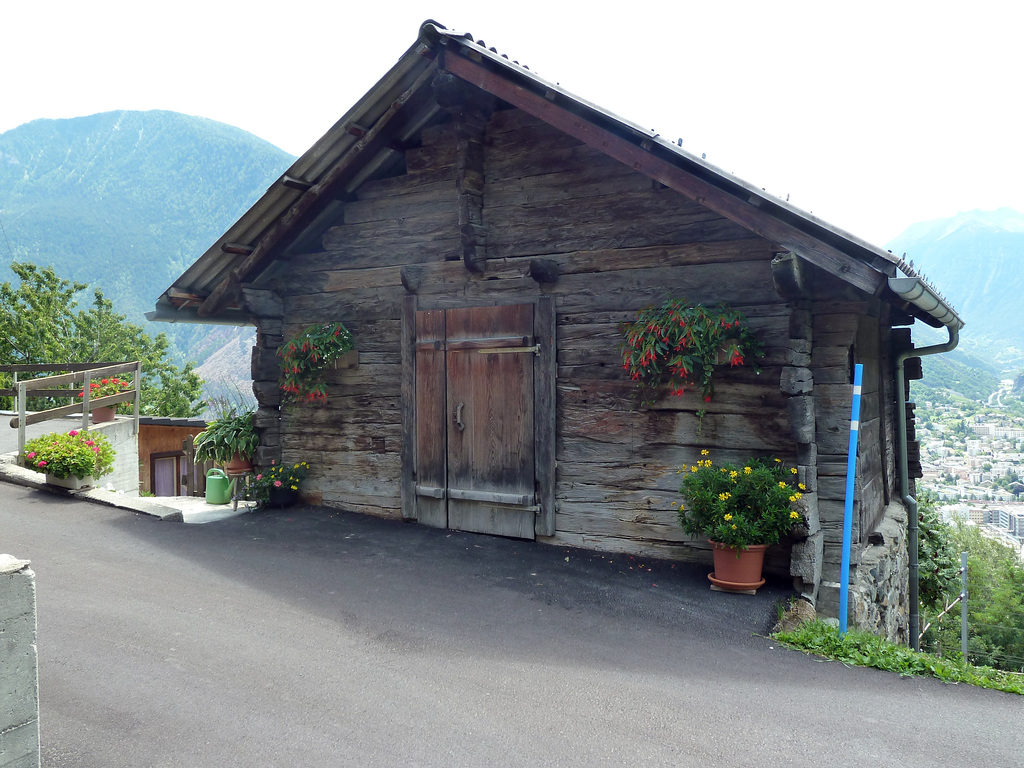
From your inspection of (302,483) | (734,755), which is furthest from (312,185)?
(734,755)

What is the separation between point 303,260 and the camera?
8320 mm

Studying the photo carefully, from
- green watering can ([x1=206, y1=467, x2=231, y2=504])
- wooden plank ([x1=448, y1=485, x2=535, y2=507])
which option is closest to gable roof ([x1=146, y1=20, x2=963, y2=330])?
green watering can ([x1=206, y1=467, x2=231, y2=504])

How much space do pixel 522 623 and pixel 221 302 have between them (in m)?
5.42

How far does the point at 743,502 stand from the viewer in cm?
556

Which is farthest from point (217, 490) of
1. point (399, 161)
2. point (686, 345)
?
point (686, 345)

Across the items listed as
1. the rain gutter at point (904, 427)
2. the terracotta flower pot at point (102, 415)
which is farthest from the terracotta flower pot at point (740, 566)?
the terracotta flower pot at point (102, 415)

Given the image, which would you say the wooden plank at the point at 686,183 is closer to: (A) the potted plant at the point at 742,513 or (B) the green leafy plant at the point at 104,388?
(A) the potted plant at the point at 742,513

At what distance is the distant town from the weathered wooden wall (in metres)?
30.6

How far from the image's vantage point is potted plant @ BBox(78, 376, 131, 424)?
12.6m

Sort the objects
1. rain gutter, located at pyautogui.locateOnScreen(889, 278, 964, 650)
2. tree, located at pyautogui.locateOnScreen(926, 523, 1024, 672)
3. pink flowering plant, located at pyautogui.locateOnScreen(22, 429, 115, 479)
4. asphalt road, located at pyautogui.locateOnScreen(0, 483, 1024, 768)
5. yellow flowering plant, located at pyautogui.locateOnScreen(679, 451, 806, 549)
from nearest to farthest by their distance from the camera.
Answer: asphalt road, located at pyautogui.locateOnScreen(0, 483, 1024, 768) → yellow flowering plant, located at pyautogui.locateOnScreen(679, 451, 806, 549) → rain gutter, located at pyautogui.locateOnScreen(889, 278, 964, 650) → pink flowering plant, located at pyautogui.locateOnScreen(22, 429, 115, 479) → tree, located at pyautogui.locateOnScreen(926, 523, 1024, 672)

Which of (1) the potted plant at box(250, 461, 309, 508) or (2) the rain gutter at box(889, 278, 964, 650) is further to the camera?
(1) the potted plant at box(250, 461, 309, 508)

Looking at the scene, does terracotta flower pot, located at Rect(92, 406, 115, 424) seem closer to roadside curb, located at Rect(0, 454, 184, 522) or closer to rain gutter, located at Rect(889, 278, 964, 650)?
roadside curb, located at Rect(0, 454, 184, 522)

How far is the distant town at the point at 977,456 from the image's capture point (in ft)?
142

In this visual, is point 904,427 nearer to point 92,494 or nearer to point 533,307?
point 533,307
